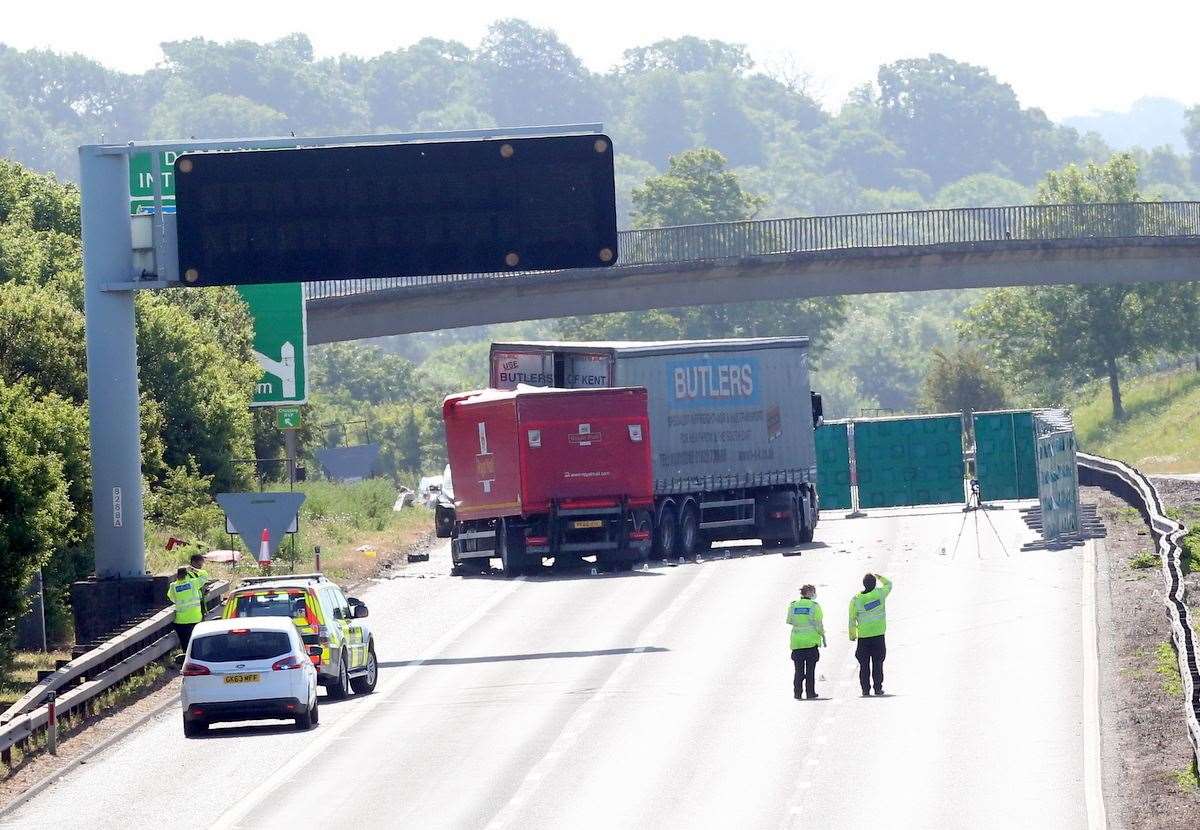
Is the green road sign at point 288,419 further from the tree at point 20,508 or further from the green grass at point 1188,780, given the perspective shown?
the green grass at point 1188,780

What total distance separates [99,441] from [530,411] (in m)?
10.7

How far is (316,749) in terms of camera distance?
76.2ft

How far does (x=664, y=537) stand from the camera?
145 ft

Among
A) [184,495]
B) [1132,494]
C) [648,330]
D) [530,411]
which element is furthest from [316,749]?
[648,330]

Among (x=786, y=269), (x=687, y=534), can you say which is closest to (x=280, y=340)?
(x=687, y=534)

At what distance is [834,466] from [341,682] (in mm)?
29944

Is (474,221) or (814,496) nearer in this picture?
(474,221)

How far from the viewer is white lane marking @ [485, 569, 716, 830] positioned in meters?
19.3

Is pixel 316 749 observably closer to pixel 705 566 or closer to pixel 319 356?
pixel 705 566

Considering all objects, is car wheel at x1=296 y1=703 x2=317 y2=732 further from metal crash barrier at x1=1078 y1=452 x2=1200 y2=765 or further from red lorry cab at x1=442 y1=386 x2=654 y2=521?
red lorry cab at x1=442 y1=386 x2=654 y2=521

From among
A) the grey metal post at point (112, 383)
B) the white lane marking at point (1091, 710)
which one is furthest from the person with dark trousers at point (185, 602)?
the white lane marking at point (1091, 710)

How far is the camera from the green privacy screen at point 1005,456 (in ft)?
175

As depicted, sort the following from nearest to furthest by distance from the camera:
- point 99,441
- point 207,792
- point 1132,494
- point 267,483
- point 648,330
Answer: point 207,792 < point 99,441 < point 1132,494 < point 267,483 < point 648,330

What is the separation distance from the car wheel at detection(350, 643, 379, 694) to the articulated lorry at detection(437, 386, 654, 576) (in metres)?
13.1
